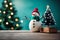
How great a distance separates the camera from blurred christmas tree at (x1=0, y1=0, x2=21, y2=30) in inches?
75.5

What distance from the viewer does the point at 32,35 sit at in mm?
1574

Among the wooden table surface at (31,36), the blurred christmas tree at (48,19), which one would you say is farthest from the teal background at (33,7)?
the wooden table surface at (31,36)

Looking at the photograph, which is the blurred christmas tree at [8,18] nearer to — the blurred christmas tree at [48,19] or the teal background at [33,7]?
the teal background at [33,7]

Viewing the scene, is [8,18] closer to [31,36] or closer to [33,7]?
[33,7]

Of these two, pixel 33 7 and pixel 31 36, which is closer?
pixel 31 36

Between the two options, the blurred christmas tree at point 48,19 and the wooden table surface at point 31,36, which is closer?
the wooden table surface at point 31,36

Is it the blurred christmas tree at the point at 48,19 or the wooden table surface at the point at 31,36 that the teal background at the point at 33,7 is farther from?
the wooden table surface at the point at 31,36

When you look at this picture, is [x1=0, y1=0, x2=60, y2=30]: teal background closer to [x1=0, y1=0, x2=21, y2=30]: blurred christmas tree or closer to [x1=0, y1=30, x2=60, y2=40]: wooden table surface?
[x1=0, y1=0, x2=21, y2=30]: blurred christmas tree

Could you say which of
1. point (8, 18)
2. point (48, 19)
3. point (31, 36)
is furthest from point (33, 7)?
point (31, 36)

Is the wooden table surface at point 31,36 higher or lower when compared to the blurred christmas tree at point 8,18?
lower

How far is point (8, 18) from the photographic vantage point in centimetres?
192

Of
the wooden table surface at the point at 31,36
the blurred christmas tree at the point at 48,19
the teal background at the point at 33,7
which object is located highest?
the teal background at the point at 33,7

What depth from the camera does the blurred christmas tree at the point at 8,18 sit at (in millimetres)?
1919

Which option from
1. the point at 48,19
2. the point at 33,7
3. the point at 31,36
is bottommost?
the point at 31,36
